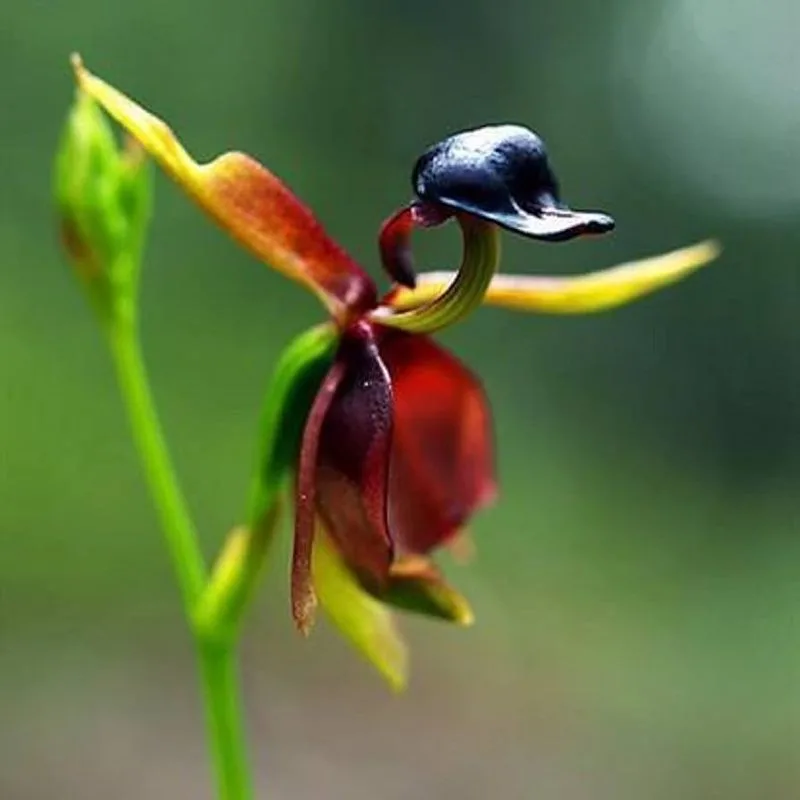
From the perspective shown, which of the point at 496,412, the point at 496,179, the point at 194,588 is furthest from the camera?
the point at 496,412

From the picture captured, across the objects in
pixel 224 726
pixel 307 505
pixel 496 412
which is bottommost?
pixel 496 412

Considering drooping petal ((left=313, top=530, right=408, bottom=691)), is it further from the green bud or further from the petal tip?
the green bud

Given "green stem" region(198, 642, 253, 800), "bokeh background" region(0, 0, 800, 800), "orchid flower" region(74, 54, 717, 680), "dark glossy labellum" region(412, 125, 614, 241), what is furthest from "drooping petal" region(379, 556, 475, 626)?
"bokeh background" region(0, 0, 800, 800)

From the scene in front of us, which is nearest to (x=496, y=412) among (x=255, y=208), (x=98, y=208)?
(x=98, y=208)

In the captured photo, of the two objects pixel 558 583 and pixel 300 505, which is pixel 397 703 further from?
pixel 300 505

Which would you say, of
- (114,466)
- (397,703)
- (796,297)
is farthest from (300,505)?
(796,297)

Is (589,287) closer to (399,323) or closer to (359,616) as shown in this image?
(399,323)
